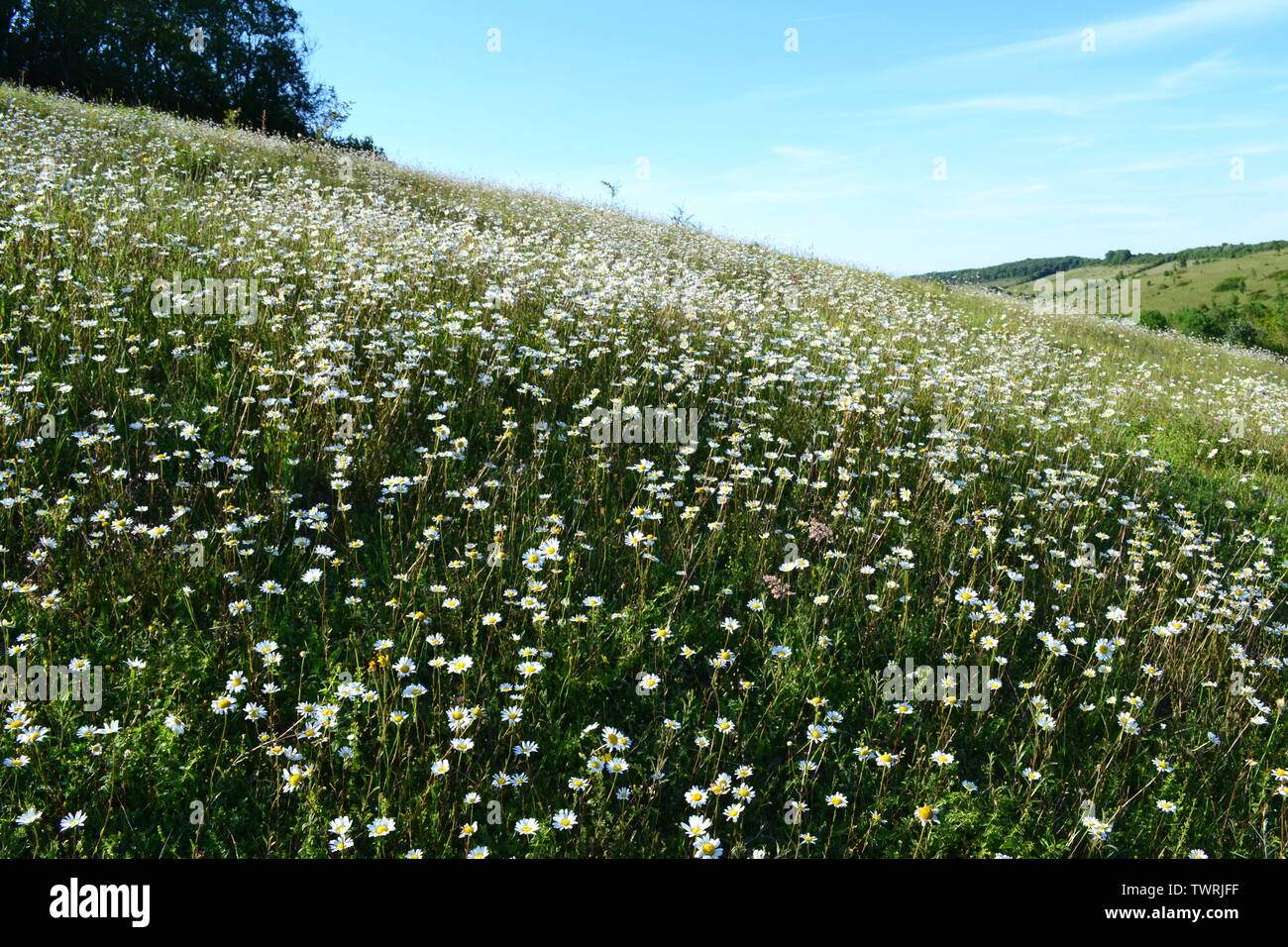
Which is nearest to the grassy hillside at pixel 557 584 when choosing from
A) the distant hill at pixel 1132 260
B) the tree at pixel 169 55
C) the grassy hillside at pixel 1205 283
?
the grassy hillside at pixel 1205 283

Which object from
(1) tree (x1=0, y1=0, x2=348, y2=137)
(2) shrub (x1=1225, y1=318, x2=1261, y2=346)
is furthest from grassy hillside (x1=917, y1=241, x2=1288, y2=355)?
(1) tree (x1=0, y1=0, x2=348, y2=137)

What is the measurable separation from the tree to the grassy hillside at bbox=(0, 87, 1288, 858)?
28.6 metres

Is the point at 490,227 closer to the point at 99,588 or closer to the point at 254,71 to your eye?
the point at 99,588

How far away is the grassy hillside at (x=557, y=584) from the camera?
321cm

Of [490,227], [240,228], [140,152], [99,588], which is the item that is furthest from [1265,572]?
[140,152]

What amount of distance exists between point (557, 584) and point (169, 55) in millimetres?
45826

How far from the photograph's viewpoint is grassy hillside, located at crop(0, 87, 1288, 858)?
3.21 meters

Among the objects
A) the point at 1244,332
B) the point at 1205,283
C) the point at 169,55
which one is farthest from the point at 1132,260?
the point at 169,55

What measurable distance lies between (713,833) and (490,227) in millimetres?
12105

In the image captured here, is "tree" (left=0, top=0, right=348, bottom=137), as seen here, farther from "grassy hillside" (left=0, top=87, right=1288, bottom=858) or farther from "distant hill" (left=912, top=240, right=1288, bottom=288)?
"distant hill" (left=912, top=240, right=1288, bottom=288)

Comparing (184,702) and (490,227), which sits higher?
(490,227)

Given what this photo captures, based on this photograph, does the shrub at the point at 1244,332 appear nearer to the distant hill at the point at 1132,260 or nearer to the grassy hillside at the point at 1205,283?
the grassy hillside at the point at 1205,283

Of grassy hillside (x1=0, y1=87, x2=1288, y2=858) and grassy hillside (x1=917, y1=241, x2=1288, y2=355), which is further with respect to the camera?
grassy hillside (x1=917, y1=241, x2=1288, y2=355)
